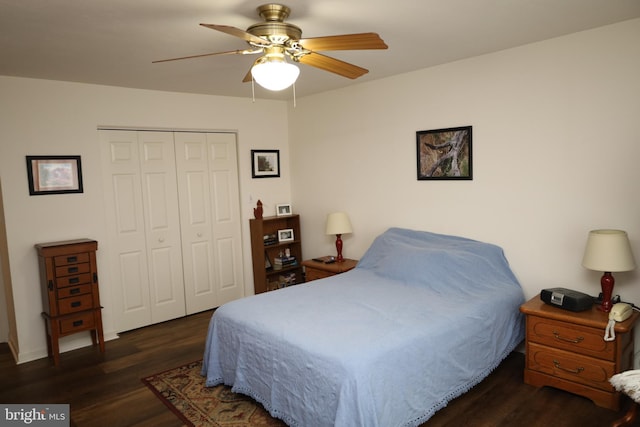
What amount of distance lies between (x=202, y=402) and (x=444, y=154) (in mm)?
2678

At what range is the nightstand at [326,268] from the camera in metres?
4.19

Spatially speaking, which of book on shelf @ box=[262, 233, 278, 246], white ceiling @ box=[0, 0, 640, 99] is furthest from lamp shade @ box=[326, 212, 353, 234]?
white ceiling @ box=[0, 0, 640, 99]

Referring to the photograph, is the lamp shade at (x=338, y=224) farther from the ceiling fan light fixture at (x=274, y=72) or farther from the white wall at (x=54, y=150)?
the ceiling fan light fixture at (x=274, y=72)

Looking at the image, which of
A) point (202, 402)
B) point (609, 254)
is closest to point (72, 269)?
point (202, 402)

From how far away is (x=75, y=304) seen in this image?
142 inches

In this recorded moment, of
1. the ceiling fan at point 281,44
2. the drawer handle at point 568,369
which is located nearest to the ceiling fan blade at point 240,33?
the ceiling fan at point 281,44

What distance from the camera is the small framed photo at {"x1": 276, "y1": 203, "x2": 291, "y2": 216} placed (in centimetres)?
513

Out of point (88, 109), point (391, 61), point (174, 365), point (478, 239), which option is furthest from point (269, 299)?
point (88, 109)

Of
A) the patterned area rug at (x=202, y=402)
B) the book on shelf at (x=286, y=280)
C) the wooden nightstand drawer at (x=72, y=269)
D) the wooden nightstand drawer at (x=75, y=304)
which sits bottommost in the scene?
the patterned area rug at (x=202, y=402)

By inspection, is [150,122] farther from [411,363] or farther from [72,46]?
[411,363]

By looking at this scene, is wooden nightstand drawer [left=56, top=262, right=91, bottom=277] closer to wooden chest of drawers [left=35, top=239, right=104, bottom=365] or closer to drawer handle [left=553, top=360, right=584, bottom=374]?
wooden chest of drawers [left=35, top=239, right=104, bottom=365]

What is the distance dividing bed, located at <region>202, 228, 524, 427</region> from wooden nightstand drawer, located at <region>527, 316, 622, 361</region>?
0.22 meters

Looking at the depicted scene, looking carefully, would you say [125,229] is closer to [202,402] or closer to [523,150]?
[202,402]

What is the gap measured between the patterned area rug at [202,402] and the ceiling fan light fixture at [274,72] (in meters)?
1.96
